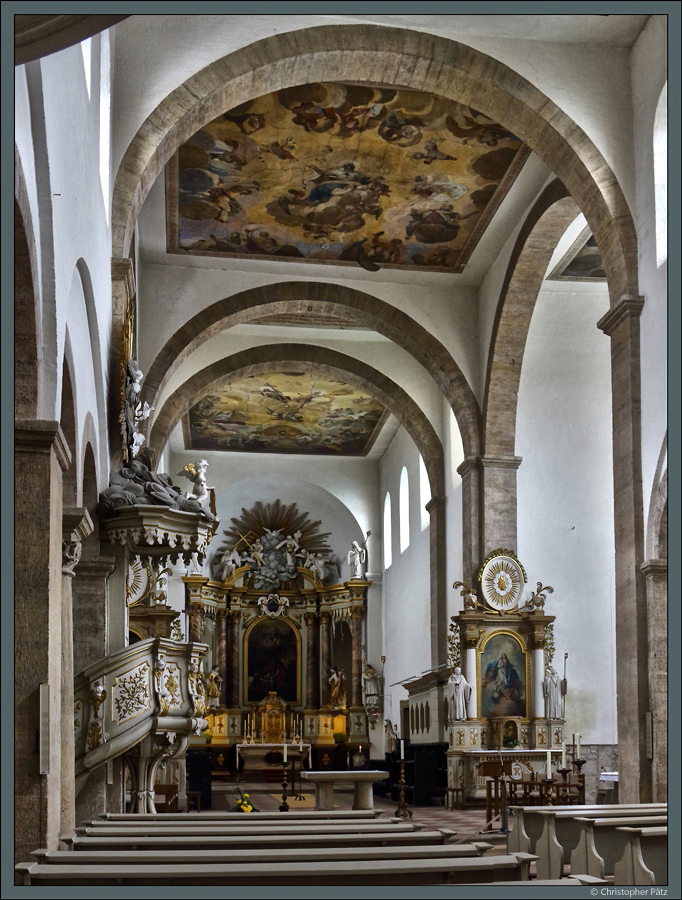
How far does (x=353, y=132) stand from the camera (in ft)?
46.1

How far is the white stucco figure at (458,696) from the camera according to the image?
54.4 feet

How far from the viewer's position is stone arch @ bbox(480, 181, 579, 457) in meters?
15.1

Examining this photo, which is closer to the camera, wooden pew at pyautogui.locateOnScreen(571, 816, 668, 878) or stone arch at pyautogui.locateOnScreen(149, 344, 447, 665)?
wooden pew at pyautogui.locateOnScreen(571, 816, 668, 878)

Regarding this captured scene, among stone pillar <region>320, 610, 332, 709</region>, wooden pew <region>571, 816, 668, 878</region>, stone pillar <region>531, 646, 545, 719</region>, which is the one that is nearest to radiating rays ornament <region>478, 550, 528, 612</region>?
stone pillar <region>531, 646, 545, 719</region>

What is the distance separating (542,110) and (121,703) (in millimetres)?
7378

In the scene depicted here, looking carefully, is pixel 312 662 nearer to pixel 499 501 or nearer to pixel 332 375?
pixel 332 375

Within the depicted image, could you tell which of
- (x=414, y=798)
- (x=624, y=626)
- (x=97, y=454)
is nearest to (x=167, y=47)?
(x=97, y=454)

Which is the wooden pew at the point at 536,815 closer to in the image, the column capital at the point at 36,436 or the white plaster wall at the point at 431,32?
the column capital at the point at 36,436

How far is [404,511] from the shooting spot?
25.7 m

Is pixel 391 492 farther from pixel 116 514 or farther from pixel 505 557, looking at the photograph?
pixel 116 514

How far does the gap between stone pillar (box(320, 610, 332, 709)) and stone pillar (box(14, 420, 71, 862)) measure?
21.8 metres

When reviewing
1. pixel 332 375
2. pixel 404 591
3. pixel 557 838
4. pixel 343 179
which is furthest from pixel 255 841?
pixel 404 591

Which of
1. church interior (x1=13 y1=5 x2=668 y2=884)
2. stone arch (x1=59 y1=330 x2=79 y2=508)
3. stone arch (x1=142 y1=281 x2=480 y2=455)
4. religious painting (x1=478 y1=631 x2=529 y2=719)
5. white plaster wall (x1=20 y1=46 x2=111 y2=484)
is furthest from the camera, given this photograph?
stone arch (x1=142 y1=281 x2=480 y2=455)

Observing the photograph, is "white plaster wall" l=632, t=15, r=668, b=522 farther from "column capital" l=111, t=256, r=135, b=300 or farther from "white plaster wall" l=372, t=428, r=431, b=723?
"white plaster wall" l=372, t=428, r=431, b=723
